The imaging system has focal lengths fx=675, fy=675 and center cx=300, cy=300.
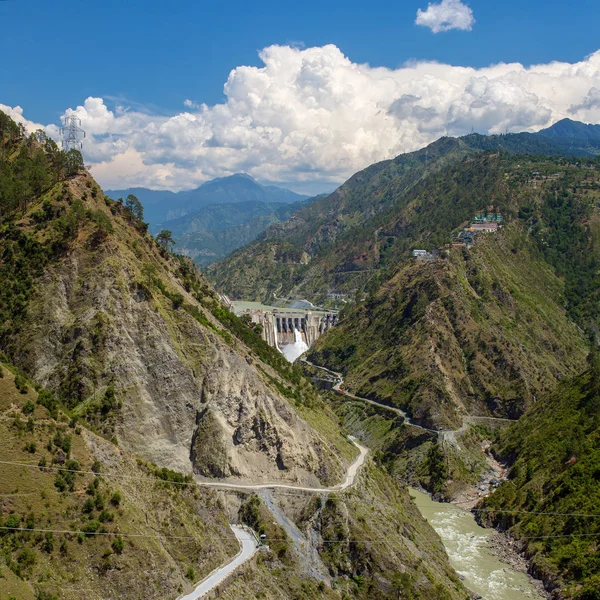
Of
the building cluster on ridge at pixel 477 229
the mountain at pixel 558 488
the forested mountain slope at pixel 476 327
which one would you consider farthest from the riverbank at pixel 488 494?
the building cluster on ridge at pixel 477 229

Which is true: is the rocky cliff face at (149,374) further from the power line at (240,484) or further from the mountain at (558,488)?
the mountain at (558,488)

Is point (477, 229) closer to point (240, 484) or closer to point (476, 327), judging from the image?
point (476, 327)

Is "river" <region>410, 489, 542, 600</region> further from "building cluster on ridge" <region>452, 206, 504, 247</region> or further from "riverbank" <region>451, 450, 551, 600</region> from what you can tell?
"building cluster on ridge" <region>452, 206, 504, 247</region>

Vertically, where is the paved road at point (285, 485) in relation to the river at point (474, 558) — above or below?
above

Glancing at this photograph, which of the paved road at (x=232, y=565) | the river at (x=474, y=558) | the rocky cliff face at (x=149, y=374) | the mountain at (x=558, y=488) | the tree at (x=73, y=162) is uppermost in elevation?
the tree at (x=73, y=162)

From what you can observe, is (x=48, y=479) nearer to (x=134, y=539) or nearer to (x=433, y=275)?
(x=134, y=539)

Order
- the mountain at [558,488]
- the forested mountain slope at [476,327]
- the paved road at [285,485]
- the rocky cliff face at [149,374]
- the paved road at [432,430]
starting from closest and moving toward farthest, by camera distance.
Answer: the rocky cliff face at [149,374] → the paved road at [285,485] → the mountain at [558,488] → the paved road at [432,430] → the forested mountain slope at [476,327]

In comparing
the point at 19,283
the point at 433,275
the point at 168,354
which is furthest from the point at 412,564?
the point at 433,275
